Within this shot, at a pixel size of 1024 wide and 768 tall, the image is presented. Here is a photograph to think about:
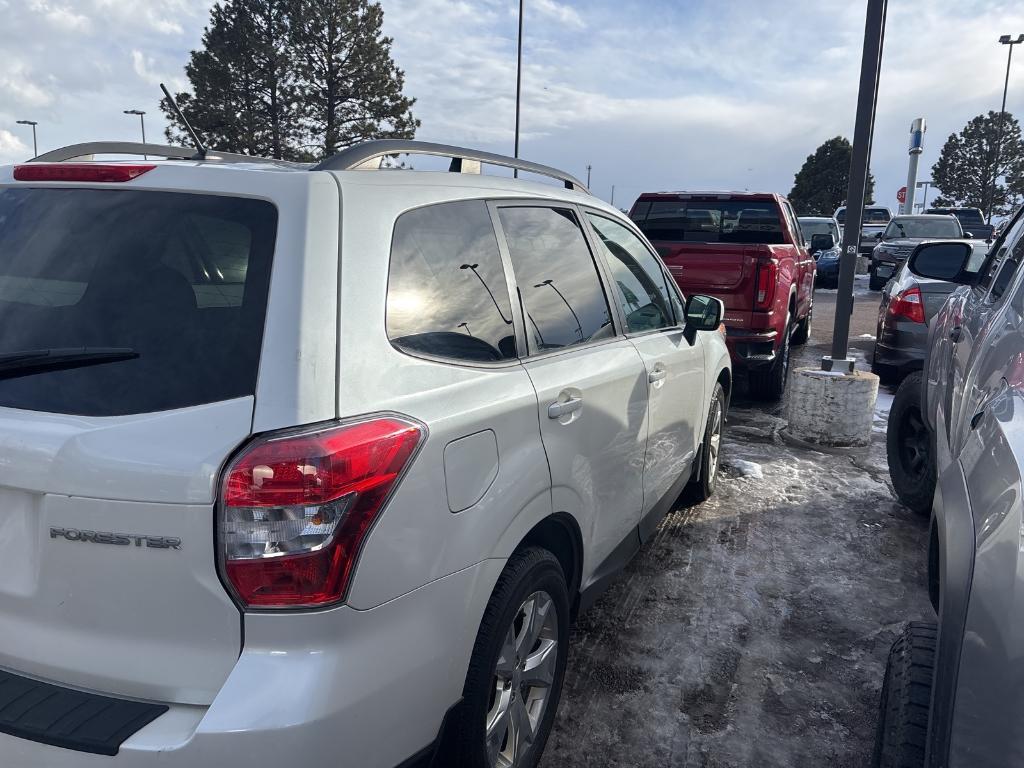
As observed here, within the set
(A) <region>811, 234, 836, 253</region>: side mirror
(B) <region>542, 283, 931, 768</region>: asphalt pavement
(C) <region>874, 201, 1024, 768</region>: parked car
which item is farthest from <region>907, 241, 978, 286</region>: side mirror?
(A) <region>811, 234, 836, 253</region>: side mirror

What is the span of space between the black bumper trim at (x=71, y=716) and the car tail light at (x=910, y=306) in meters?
6.78

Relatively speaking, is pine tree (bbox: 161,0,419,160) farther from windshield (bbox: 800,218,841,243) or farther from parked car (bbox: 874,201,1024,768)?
parked car (bbox: 874,201,1024,768)

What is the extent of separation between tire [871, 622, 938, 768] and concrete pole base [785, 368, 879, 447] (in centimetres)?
417

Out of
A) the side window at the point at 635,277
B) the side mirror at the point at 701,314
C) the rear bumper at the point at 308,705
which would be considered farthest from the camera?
the side mirror at the point at 701,314

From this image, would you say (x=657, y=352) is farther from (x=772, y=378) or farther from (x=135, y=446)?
(x=772, y=378)

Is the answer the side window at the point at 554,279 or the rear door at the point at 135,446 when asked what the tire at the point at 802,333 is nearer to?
the side window at the point at 554,279

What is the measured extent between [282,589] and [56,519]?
49cm

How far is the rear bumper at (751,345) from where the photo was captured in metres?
7.02

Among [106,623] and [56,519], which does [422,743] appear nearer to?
[106,623]

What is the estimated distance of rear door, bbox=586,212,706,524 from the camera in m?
3.33

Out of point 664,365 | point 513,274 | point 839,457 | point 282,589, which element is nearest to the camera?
point 282,589

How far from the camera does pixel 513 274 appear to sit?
247 centimetres

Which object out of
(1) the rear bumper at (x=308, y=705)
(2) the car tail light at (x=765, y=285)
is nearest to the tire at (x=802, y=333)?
(2) the car tail light at (x=765, y=285)

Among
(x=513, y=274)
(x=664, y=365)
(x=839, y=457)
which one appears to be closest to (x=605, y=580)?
(x=664, y=365)
